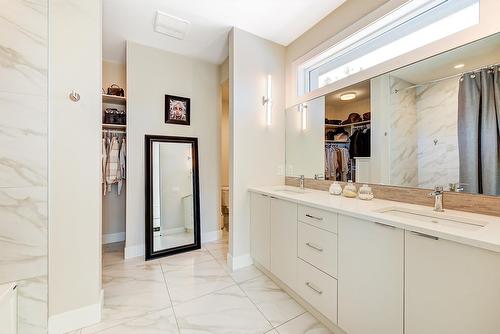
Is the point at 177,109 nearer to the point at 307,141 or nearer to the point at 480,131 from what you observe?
the point at 307,141

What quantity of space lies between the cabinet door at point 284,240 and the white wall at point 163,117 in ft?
4.62

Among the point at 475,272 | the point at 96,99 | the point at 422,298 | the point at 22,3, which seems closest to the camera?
the point at 475,272

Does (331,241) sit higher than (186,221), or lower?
higher

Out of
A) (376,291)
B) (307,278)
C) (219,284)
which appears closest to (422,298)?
(376,291)

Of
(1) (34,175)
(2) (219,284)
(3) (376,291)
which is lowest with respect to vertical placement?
(2) (219,284)

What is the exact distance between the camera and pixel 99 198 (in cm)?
162

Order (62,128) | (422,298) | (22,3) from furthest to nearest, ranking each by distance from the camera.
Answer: (62,128), (22,3), (422,298)

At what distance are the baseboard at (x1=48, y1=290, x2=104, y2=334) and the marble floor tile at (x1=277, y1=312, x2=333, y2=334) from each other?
133cm

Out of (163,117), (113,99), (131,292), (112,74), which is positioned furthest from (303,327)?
(112,74)

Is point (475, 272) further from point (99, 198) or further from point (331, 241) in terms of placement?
point (99, 198)

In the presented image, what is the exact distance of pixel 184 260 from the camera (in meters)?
2.62

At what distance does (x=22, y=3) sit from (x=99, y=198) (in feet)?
4.42

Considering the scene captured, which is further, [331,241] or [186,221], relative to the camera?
[186,221]

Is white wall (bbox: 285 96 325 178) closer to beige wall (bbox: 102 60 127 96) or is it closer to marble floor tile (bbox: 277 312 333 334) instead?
marble floor tile (bbox: 277 312 333 334)
